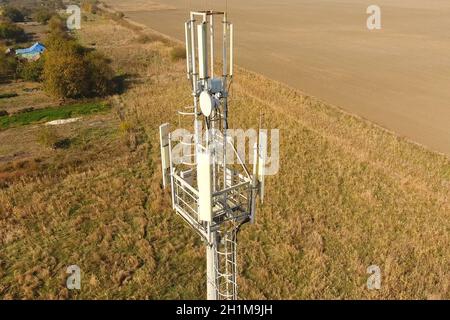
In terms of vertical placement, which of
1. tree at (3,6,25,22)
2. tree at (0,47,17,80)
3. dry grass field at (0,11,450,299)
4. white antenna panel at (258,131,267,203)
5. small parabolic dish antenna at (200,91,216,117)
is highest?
tree at (3,6,25,22)

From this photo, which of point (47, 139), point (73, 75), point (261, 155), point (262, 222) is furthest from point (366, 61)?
point (261, 155)

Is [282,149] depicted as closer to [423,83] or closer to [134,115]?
[134,115]

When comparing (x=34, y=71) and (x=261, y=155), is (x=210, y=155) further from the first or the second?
(x=34, y=71)

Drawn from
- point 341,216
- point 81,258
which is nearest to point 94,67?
point 81,258

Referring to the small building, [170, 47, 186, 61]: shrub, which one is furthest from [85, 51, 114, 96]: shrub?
the small building

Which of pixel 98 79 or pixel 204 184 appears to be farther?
pixel 98 79

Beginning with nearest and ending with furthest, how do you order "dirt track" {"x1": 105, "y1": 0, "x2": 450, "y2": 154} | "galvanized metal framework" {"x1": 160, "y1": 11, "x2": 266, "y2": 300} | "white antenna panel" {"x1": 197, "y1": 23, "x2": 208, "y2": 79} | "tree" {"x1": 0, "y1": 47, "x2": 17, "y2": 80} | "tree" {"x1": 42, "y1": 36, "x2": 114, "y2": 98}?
"white antenna panel" {"x1": 197, "y1": 23, "x2": 208, "y2": 79} → "galvanized metal framework" {"x1": 160, "y1": 11, "x2": 266, "y2": 300} → "dirt track" {"x1": 105, "y1": 0, "x2": 450, "y2": 154} → "tree" {"x1": 42, "y1": 36, "x2": 114, "y2": 98} → "tree" {"x1": 0, "y1": 47, "x2": 17, "y2": 80}

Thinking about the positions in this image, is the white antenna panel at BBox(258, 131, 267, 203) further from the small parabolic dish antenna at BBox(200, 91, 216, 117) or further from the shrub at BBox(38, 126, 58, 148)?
the shrub at BBox(38, 126, 58, 148)
